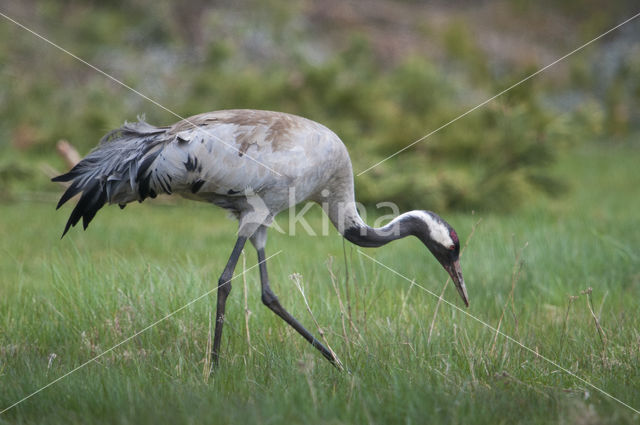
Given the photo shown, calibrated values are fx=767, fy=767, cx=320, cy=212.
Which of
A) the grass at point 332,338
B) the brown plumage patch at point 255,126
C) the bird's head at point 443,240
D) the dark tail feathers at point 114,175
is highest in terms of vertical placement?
the brown plumage patch at point 255,126

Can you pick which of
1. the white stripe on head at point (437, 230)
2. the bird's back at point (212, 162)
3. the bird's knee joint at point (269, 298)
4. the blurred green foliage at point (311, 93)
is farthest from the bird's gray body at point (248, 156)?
the blurred green foliage at point (311, 93)

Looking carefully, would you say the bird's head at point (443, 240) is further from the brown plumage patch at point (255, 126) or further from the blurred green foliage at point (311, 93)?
the blurred green foliage at point (311, 93)

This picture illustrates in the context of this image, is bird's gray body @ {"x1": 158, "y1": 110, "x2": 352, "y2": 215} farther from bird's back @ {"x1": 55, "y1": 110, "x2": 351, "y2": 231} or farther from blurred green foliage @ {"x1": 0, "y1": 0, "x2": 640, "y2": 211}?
blurred green foliage @ {"x1": 0, "y1": 0, "x2": 640, "y2": 211}

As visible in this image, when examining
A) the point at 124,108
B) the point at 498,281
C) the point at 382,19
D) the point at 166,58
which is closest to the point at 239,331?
the point at 498,281

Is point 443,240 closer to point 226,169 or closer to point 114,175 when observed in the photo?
point 226,169

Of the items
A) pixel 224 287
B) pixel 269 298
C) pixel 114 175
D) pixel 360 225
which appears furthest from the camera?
pixel 360 225

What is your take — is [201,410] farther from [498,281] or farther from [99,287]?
[498,281]

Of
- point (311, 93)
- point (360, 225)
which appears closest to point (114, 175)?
point (360, 225)

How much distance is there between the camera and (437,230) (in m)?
4.59

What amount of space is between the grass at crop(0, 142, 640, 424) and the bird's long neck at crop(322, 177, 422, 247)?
0.77 ft

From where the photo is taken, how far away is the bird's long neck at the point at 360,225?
4695 mm

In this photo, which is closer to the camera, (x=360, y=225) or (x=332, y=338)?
(x=332, y=338)

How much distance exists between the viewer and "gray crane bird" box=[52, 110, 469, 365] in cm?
423

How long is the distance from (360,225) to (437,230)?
0.49 meters
